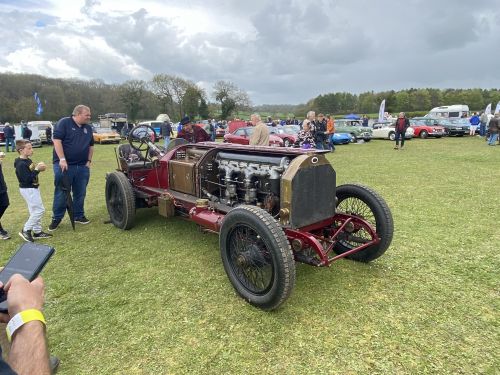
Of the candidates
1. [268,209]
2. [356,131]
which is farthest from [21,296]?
[356,131]

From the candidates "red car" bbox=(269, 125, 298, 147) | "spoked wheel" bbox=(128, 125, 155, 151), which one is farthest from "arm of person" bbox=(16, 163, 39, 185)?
"red car" bbox=(269, 125, 298, 147)

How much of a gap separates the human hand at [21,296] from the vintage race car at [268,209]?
1709 millimetres

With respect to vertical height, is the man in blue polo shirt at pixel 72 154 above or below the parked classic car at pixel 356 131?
above

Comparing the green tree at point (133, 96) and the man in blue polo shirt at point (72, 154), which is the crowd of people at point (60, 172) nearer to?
the man in blue polo shirt at point (72, 154)

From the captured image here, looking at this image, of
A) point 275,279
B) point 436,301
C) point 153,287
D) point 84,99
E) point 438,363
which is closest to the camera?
point 438,363

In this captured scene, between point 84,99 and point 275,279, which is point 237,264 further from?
point 84,99

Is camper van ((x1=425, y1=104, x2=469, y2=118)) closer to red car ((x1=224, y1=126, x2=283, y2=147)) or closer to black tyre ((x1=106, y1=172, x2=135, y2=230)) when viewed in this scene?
red car ((x1=224, y1=126, x2=283, y2=147))

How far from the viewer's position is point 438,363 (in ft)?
7.65

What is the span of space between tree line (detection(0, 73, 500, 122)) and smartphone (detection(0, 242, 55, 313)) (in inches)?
2154

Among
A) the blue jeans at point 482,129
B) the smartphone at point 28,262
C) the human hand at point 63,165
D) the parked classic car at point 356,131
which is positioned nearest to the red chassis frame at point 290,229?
the human hand at point 63,165

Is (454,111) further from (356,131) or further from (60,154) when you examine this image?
(60,154)

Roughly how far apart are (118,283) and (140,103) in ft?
208

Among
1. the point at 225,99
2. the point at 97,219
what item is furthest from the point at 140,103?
the point at 97,219

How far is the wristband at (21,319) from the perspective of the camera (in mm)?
1282
